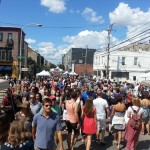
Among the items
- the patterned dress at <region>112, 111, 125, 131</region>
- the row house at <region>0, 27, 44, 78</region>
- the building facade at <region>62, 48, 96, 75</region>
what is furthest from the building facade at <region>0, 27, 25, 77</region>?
the patterned dress at <region>112, 111, 125, 131</region>

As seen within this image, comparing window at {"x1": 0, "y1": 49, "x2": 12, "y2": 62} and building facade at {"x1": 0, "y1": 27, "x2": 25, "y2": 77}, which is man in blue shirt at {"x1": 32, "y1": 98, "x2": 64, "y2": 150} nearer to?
building facade at {"x1": 0, "y1": 27, "x2": 25, "y2": 77}

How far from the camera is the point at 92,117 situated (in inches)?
373

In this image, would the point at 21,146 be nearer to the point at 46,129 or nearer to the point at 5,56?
the point at 46,129

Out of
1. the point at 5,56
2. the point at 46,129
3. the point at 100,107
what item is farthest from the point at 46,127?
the point at 5,56

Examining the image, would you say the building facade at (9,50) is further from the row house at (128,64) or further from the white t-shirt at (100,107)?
the white t-shirt at (100,107)

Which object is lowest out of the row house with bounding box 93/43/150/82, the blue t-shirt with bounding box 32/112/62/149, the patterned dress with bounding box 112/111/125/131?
the patterned dress with bounding box 112/111/125/131

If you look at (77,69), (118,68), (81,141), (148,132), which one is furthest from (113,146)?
(77,69)

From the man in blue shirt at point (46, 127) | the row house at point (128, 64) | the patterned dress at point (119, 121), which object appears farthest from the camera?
the row house at point (128, 64)

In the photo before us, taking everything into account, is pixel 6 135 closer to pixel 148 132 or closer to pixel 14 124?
pixel 14 124

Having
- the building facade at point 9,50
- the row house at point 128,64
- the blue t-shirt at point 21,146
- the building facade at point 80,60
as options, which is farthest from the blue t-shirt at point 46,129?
the building facade at point 80,60

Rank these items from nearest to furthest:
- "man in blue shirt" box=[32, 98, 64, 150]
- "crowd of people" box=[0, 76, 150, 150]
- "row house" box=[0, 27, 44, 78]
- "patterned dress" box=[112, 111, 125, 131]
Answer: "crowd of people" box=[0, 76, 150, 150]
"man in blue shirt" box=[32, 98, 64, 150]
"patterned dress" box=[112, 111, 125, 131]
"row house" box=[0, 27, 44, 78]

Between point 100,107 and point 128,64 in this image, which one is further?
point 128,64

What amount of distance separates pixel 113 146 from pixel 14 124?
6.82 metres

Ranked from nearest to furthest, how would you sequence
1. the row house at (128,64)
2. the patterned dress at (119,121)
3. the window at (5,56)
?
the patterned dress at (119,121)
the row house at (128,64)
the window at (5,56)
